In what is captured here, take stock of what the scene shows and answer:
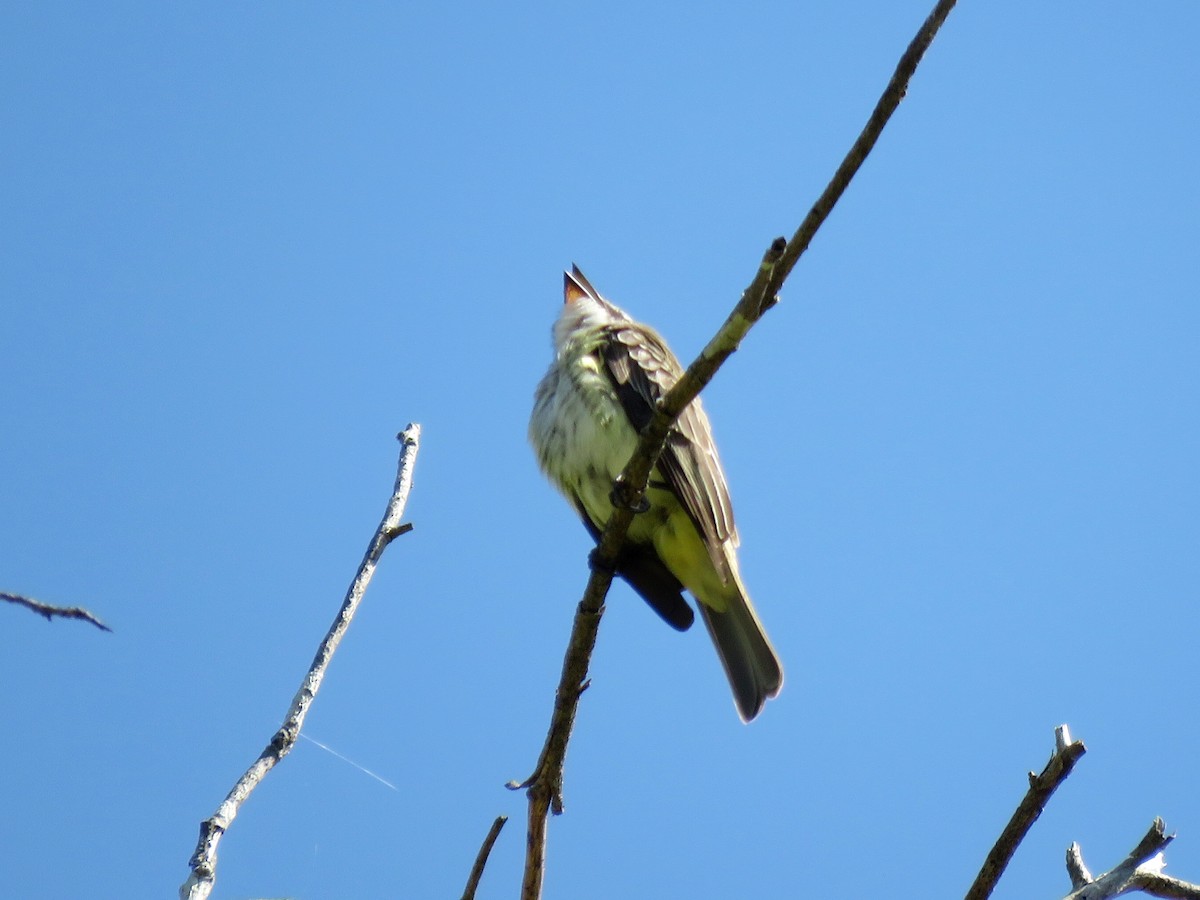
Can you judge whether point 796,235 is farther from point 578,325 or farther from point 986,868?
point 578,325

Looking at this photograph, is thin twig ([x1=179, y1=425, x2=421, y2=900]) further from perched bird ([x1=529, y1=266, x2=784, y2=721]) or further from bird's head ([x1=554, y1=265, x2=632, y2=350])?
bird's head ([x1=554, y1=265, x2=632, y2=350])

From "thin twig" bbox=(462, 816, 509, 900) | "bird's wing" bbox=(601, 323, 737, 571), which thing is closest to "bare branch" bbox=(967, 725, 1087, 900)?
"thin twig" bbox=(462, 816, 509, 900)

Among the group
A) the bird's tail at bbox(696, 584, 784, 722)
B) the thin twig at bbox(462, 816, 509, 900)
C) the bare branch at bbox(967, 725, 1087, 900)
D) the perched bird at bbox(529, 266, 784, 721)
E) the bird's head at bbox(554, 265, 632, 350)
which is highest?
the bird's head at bbox(554, 265, 632, 350)

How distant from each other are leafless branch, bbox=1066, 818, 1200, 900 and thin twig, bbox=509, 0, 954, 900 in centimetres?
122

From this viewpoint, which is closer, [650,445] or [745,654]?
[650,445]

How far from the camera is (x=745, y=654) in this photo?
18.9 feet

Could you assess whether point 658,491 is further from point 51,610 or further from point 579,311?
point 51,610

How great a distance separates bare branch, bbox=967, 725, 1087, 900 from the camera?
8.09ft

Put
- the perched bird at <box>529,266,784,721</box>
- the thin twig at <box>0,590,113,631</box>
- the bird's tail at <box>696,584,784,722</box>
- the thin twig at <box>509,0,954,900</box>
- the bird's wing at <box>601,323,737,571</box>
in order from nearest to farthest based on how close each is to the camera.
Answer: the thin twig at <box>0,590,113,631</box>
the thin twig at <box>509,0,954,900</box>
the bird's wing at <box>601,323,737,571</box>
the perched bird at <box>529,266,784,721</box>
the bird's tail at <box>696,584,784,722</box>

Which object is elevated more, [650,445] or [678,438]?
[678,438]

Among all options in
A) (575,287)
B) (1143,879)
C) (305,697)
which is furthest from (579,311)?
(1143,879)

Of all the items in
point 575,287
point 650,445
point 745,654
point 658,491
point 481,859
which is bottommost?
point 481,859

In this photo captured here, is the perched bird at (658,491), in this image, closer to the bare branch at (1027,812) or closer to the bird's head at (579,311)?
the bird's head at (579,311)

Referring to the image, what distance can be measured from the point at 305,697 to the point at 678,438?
2896mm
